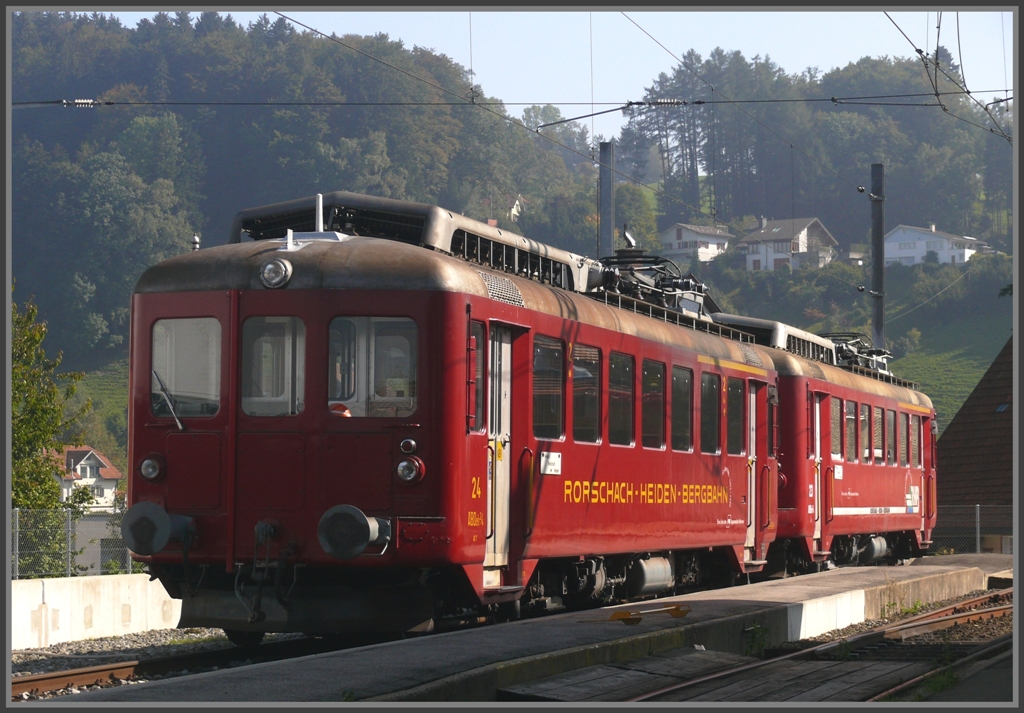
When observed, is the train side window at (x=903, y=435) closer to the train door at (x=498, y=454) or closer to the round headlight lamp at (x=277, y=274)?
the train door at (x=498, y=454)

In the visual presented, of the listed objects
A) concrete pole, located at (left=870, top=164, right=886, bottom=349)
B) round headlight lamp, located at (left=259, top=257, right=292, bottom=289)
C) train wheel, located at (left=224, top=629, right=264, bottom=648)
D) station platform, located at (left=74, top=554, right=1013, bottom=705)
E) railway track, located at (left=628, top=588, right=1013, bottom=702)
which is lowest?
railway track, located at (left=628, top=588, right=1013, bottom=702)

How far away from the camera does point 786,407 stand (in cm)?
1927

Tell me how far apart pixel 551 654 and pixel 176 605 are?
7.30 meters

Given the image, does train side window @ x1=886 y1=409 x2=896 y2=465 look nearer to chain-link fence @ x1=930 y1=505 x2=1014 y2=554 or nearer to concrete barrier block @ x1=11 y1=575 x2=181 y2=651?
chain-link fence @ x1=930 y1=505 x2=1014 y2=554

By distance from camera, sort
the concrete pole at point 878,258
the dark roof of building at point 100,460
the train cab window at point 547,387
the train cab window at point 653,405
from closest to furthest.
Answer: the train cab window at point 547,387
the train cab window at point 653,405
the concrete pole at point 878,258
the dark roof of building at point 100,460

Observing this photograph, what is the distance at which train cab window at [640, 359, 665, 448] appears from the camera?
13.8 metres

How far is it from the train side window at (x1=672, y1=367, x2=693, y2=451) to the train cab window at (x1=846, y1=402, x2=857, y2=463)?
281 inches

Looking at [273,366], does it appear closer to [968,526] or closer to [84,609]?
[84,609]

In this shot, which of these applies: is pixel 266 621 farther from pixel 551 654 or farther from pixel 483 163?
pixel 483 163

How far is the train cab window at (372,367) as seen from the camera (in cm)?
1025

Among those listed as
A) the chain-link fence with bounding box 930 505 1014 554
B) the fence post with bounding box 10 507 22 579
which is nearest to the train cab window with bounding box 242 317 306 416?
the fence post with bounding box 10 507 22 579

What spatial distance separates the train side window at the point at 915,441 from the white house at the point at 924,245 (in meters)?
101

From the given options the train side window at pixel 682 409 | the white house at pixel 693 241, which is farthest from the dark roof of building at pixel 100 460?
the train side window at pixel 682 409

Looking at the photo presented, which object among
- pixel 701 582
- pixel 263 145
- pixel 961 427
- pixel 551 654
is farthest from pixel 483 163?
pixel 551 654
